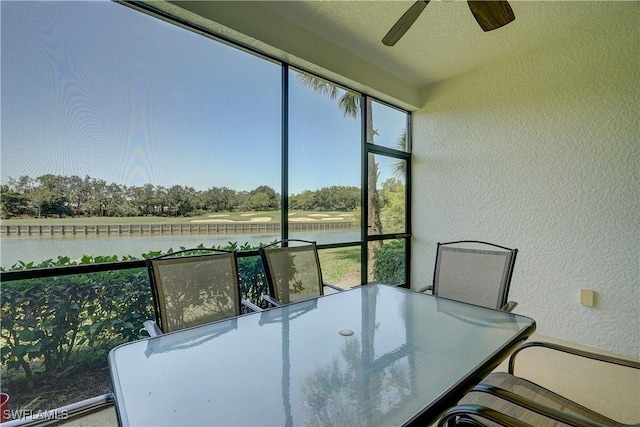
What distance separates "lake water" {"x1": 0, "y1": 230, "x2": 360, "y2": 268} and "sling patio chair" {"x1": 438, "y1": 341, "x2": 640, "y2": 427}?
6.54ft

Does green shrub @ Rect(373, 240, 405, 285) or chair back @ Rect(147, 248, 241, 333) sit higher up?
chair back @ Rect(147, 248, 241, 333)

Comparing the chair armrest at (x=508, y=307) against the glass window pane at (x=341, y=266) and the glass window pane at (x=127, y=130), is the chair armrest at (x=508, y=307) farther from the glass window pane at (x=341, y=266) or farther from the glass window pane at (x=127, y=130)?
the glass window pane at (x=127, y=130)

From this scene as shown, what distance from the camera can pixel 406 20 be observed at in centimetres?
176

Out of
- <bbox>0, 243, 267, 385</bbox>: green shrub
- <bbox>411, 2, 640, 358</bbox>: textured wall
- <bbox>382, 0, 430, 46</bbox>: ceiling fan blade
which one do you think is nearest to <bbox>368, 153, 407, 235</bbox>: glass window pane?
<bbox>411, 2, 640, 358</bbox>: textured wall

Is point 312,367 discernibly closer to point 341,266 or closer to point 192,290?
point 192,290

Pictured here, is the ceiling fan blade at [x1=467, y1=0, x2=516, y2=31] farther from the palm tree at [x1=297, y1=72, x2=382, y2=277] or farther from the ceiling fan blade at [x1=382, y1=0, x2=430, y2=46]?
the palm tree at [x1=297, y1=72, x2=382, y2=277]

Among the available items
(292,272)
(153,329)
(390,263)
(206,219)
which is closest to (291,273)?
(292,272)

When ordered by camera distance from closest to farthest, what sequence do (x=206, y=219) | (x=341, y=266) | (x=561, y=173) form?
1. (x=206, y=219)
2. (x=561, y=173)
3. (x=341, y=266)

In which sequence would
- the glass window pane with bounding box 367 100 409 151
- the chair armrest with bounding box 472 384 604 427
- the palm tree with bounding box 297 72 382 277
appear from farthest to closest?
the glass window pane with bounding box 367 100 409 151
the palm tree with bounding box 297 72 382 277
the chair armrest with bounding box 472 384 604 427

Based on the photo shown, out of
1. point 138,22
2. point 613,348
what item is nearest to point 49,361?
point 138,22

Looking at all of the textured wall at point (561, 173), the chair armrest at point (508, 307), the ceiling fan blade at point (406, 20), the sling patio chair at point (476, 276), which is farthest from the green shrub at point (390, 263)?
the ceiling fan blade at point (406, 20)

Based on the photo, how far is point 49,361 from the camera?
174cm

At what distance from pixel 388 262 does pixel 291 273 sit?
7.23 ft

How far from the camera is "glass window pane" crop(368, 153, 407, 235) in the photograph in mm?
3803
